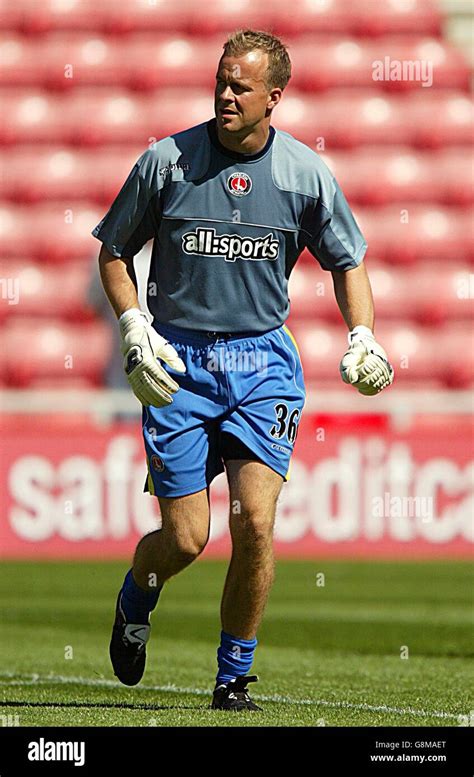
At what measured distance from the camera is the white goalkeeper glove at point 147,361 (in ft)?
18.0

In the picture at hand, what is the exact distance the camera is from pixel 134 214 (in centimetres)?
559

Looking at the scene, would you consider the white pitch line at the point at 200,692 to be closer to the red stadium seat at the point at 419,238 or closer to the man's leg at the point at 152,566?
the man's leg at the point at 152,566

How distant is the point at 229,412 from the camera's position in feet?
18.7

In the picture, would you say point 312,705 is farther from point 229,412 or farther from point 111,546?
point 111,546

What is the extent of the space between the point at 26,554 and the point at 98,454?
1.02m

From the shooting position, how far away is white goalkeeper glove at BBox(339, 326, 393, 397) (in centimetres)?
555

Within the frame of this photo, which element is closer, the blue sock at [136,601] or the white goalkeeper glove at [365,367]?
the white goalkeeper glove at [365,367]

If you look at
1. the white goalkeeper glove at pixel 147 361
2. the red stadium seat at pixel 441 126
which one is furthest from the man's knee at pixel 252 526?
the red stadium seat at pixel 441 126

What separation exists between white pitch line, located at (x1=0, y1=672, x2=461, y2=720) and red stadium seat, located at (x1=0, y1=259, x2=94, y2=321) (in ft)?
33.3

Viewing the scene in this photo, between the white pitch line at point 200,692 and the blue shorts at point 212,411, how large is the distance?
3.01ft

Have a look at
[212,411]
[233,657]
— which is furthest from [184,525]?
[233,657]

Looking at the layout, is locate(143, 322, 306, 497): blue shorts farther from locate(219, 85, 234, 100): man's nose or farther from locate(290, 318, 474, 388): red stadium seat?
locate(290, 318, 474, 388): red stadium seat

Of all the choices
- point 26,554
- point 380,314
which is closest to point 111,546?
point 26,554

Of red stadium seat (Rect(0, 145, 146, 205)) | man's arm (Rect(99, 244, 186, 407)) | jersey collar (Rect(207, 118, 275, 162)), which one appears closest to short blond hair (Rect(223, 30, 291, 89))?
jersey collar (Rect(207, 118, 275, 162))
